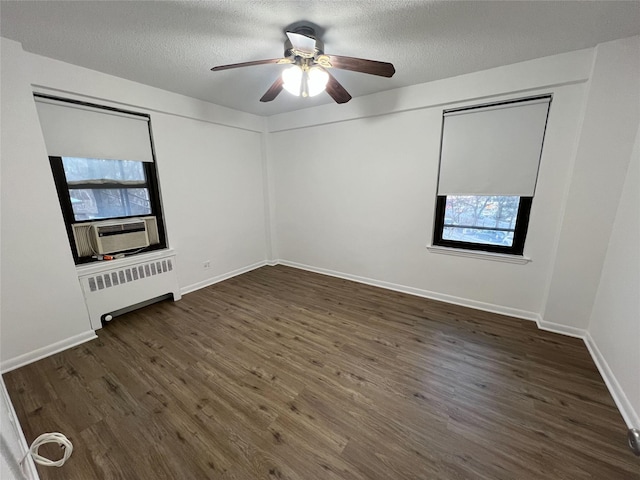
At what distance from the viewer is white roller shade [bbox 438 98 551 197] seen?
2404 millimetres

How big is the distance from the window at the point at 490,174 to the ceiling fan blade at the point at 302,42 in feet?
5.92

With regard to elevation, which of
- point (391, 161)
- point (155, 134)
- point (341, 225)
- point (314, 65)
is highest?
point (314, 65)

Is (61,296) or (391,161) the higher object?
(391,161)

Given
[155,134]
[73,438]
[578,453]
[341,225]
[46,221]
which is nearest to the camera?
[578,453]

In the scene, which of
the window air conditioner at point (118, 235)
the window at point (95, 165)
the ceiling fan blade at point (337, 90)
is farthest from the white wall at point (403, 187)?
the window air conditioner at point (118, 235)

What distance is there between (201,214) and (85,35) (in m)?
2.02

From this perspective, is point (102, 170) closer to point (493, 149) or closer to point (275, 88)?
point (275, 88)

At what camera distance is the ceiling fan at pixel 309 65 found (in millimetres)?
1694

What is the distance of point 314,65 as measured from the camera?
75.4 inches

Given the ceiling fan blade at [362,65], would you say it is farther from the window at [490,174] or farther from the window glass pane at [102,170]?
the window glass pane at [102,170]

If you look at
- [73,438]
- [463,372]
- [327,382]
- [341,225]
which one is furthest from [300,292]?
[73,438]

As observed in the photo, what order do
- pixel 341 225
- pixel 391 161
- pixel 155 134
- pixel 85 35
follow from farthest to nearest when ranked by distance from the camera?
pixel 341 225
pixel 391 161
pixel 155 134
pixel 85 35

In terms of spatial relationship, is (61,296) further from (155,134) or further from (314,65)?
(314,65)

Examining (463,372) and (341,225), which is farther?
(341,225)
